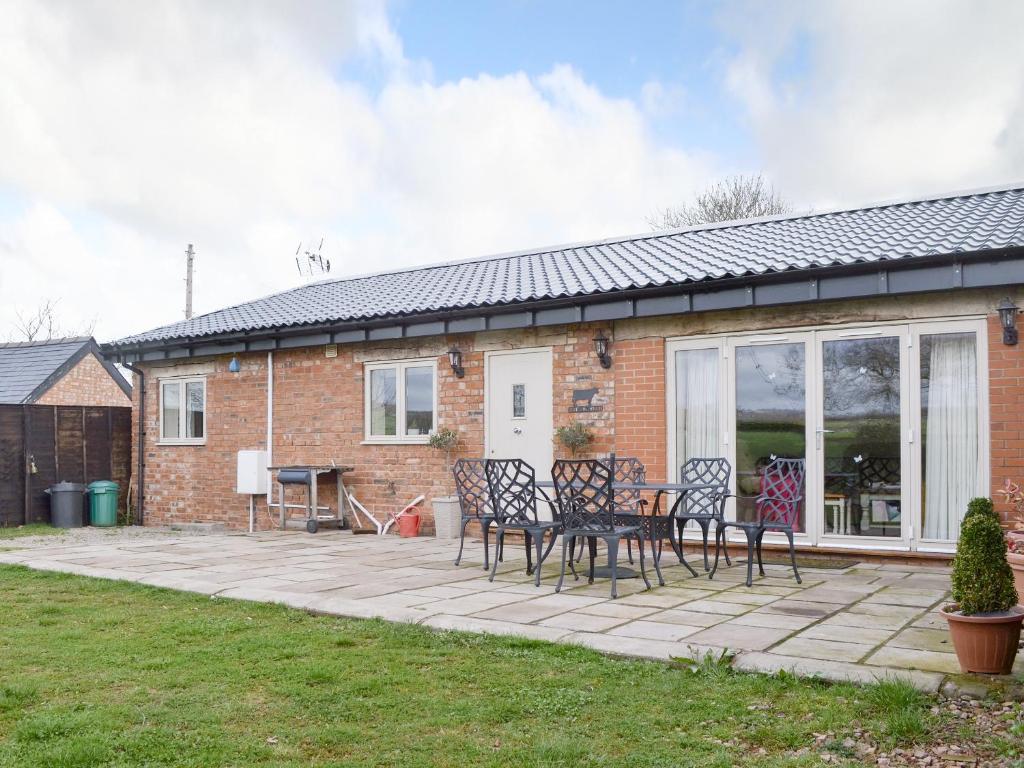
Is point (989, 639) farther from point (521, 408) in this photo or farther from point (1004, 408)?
point (521, 408)

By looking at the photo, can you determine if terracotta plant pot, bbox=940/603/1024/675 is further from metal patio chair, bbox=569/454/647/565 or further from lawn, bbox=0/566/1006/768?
metal patio chair, bbox=569/454/647/565

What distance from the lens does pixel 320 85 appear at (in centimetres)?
1324

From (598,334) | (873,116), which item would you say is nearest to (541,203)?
(873,116)

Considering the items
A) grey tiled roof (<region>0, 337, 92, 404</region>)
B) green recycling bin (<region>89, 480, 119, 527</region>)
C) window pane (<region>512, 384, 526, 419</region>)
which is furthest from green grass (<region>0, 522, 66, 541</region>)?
window pane (<region>512, 384, 526, 419</region>)

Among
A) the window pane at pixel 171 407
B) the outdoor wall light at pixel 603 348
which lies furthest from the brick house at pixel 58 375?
the outdoor wall light at pixel 603 348

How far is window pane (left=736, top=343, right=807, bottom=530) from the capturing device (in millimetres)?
8391

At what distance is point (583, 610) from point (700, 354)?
4.05 meters

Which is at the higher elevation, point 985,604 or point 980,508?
point 980,508

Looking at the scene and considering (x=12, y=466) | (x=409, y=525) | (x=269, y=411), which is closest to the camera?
(x=409, y=525)

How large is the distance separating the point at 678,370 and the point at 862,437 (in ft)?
6.39

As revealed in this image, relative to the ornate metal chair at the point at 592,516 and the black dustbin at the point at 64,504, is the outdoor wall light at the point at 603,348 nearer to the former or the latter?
the ornate metal chair at the point at 592,516

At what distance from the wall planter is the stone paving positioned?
892 mm

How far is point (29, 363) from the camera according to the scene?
19.1 m

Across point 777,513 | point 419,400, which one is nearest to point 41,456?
point 419,400
